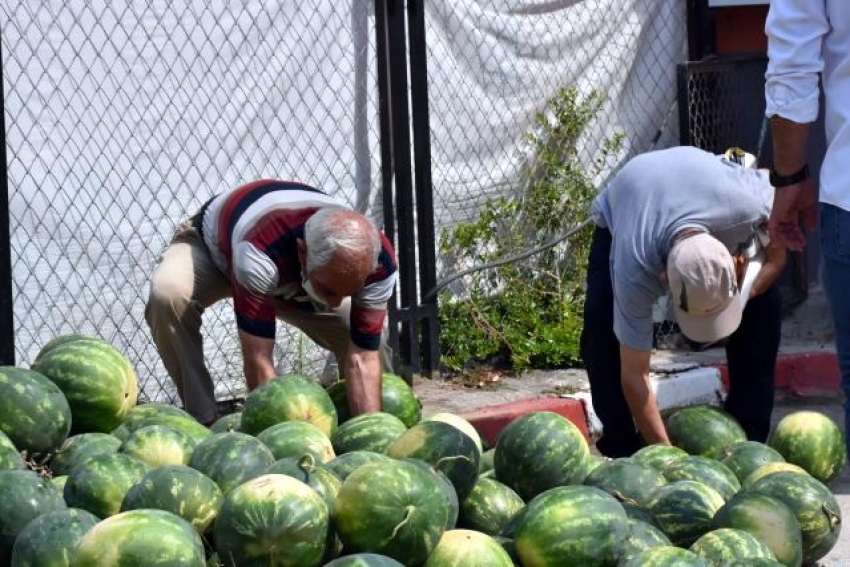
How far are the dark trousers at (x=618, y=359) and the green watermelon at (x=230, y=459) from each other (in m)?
2.44

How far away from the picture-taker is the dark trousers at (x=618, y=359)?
5.84 m

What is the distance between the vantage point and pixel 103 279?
20.9 feet

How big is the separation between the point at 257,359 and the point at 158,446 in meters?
1.47

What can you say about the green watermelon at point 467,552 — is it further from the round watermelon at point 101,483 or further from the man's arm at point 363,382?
the man's arm at point 363,382

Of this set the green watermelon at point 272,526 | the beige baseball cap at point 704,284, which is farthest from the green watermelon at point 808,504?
the green watermelon at point 272,526

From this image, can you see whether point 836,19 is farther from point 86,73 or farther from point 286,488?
point 86,73

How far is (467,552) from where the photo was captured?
10.8ft

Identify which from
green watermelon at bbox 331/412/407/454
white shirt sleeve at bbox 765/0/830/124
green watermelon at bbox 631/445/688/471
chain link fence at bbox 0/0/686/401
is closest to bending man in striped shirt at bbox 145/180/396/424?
green watermelon at bbox 331/412/407/454

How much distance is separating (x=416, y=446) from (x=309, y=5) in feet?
11.9

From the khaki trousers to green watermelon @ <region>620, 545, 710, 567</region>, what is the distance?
2.83 metres

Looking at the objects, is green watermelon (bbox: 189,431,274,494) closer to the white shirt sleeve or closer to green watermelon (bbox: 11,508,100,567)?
green watermelon (bbox: 11,508,100,567)

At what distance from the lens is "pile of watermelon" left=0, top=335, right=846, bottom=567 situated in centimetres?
323

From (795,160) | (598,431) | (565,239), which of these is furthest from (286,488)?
(565,239)

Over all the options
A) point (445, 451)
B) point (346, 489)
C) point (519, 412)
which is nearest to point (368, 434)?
point (445, 451)
